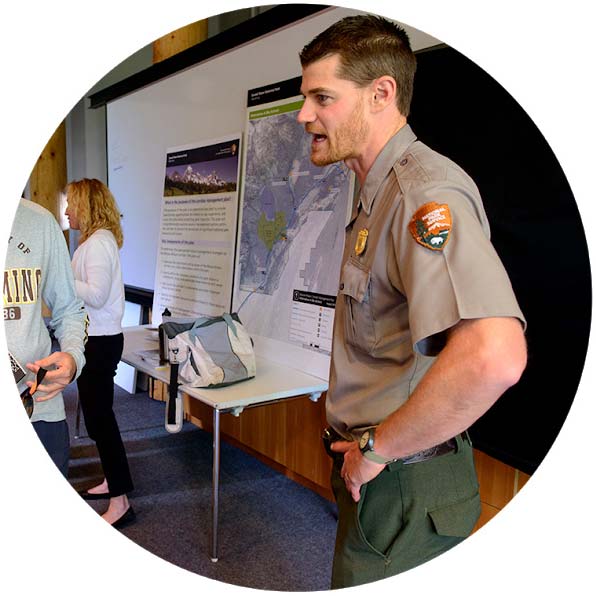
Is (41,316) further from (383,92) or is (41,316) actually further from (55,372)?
(383,92)

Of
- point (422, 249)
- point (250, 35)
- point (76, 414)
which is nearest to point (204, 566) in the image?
point (76, 414)

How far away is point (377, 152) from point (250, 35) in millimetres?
1419

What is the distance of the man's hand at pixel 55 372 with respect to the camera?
80 centimetres

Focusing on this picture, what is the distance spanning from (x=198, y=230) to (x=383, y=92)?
1636 mm

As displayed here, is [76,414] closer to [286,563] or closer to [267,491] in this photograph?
[267,491]

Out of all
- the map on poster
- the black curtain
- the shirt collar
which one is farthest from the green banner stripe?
the shirt collar

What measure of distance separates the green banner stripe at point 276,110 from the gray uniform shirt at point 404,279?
1.05 metres

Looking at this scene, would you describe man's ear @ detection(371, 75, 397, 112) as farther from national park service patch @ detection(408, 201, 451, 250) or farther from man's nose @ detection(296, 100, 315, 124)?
national park service patch @ detection(408, 201, 451, 250)

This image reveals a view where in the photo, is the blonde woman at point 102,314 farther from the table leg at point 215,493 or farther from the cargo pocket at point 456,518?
the cargo pocket at point 456,518

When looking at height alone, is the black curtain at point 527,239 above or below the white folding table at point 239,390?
above

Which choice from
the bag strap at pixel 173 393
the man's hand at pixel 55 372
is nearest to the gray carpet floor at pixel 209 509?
the bag strap at pixel 173 393

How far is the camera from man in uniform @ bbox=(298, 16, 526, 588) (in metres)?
0.54

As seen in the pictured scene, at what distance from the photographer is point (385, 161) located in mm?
712

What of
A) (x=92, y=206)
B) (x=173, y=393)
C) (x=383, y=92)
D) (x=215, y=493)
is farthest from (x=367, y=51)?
(x=215, y=493)
